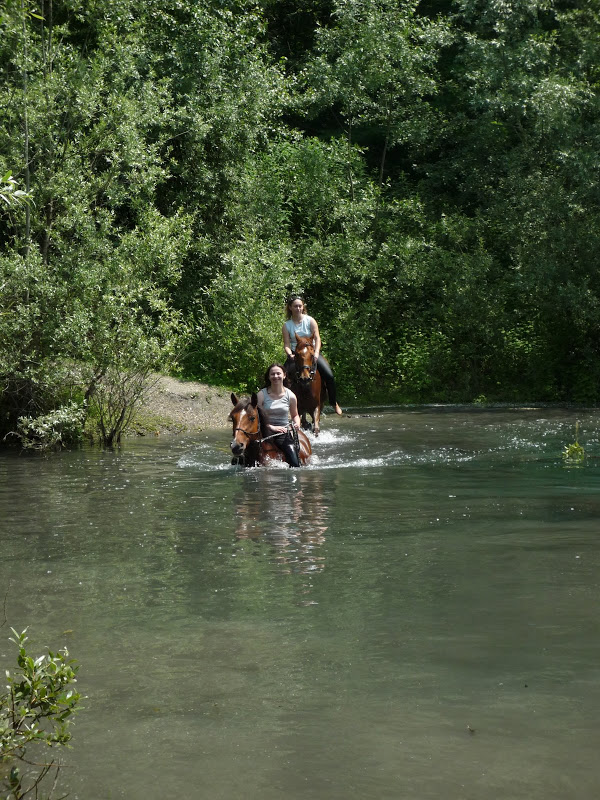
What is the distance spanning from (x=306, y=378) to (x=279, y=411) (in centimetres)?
303

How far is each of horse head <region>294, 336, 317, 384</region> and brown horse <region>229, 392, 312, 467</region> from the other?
2199 millimetres

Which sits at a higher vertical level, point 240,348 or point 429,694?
point 240,348

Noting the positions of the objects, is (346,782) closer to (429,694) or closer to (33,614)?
(429,694)

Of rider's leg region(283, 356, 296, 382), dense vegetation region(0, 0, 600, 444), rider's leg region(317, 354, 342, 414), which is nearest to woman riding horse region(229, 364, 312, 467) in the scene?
rider's leg region(283, 356, 296, 382)

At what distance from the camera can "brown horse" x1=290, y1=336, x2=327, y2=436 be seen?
1800cm

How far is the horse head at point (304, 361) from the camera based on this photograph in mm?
17984

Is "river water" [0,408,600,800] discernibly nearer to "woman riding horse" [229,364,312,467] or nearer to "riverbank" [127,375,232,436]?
"woman riding horse" [229,364,312,467]

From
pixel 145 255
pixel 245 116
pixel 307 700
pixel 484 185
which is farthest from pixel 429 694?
pixel 484 185

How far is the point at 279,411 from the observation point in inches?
592

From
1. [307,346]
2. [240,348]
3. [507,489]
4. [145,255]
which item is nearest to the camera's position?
[507,489]

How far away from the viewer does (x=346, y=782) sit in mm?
4609

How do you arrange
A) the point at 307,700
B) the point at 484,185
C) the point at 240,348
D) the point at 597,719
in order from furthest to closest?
the point at 484,185, the point at 240,348, the point at 307,700, the point at 597,719

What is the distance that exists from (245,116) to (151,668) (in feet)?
86.5

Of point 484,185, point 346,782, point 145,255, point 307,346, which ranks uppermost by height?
point 484,185
